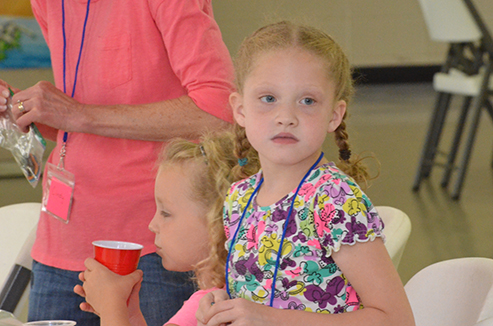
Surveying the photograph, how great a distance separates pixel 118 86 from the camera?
1451mm

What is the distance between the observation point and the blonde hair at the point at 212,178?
4.01ft

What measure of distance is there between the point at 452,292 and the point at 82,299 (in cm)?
82

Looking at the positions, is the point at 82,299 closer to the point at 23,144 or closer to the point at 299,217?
the point at 23,144

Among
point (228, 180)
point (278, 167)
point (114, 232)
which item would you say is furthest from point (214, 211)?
point (114, 232)

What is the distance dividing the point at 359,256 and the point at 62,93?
→ 0.78 m

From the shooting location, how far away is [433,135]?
4535mm

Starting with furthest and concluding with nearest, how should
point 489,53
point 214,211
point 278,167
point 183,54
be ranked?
1. point 489,53
2. point 183,54
3. point 214,211
4. point 278,167

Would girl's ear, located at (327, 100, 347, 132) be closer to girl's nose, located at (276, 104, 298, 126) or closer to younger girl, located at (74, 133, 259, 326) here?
girl's nose, located at (276, 104, 298, 126)

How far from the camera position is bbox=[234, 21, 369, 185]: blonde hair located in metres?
1.06

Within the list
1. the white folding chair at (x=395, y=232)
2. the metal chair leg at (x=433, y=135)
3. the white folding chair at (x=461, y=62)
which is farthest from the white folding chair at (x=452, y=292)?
the metal chair leg at (x=433, y=135)

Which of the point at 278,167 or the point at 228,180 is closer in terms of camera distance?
the point at 278,167

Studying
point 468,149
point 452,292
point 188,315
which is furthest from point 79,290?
point 468,149

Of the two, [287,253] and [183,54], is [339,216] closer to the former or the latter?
[287,253]

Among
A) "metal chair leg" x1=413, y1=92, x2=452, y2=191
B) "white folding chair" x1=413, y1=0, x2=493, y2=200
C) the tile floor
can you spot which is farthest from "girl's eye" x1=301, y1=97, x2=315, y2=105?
"metal chair leg" x1=413, y1=92, x2=452, y2=191
